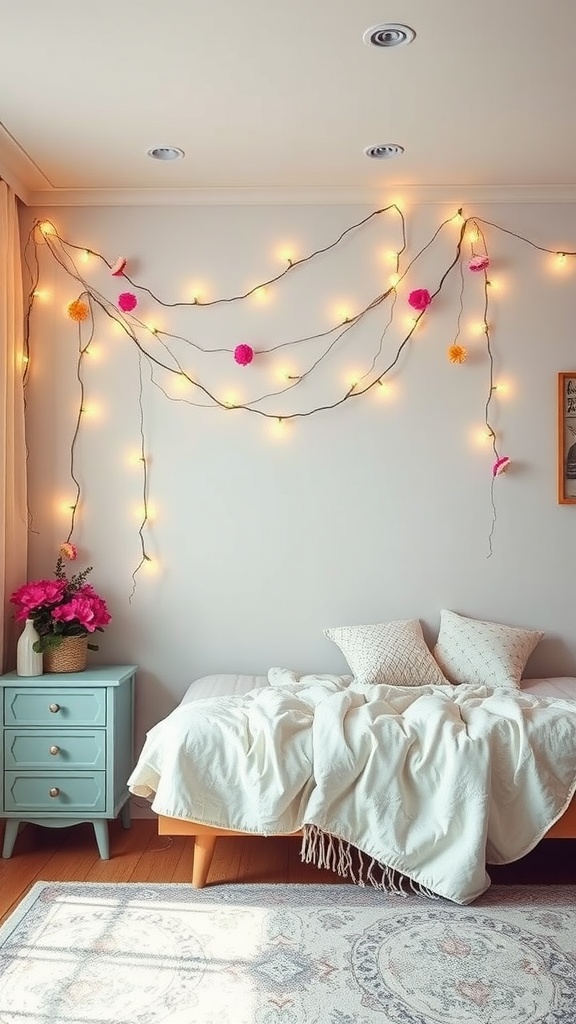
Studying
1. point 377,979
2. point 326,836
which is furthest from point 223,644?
point 377,979

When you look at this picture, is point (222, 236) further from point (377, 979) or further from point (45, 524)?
point (377, 979)

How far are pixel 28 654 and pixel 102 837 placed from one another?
0.74 meters

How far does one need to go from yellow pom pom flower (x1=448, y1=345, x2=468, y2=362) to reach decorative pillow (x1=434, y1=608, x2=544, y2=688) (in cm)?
109

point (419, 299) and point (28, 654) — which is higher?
point (419, 299)

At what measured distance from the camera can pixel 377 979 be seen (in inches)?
93.9

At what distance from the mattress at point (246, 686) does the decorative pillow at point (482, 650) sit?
98 millimetres

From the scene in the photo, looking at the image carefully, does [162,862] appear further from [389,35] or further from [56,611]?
[389,35]

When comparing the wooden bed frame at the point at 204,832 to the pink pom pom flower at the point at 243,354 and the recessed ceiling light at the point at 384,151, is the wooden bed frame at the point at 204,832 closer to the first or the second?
the pink pom pom flower at the point at 243,354

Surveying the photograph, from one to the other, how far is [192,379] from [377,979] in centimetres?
245

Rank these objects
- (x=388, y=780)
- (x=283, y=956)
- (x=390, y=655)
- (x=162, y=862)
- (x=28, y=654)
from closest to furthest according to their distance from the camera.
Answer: (x=283, y=956)
(x=388, y=780)
(x=162, y=862)
(x=28, y=654)
(x=390, y=655)

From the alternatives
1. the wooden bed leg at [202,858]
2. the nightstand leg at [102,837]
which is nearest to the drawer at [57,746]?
the nightstand leg at [102,837]

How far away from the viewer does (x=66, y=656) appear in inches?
140

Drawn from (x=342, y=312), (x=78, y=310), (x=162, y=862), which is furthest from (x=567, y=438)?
(x=162, y=862)

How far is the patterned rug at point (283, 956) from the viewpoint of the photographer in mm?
2242
